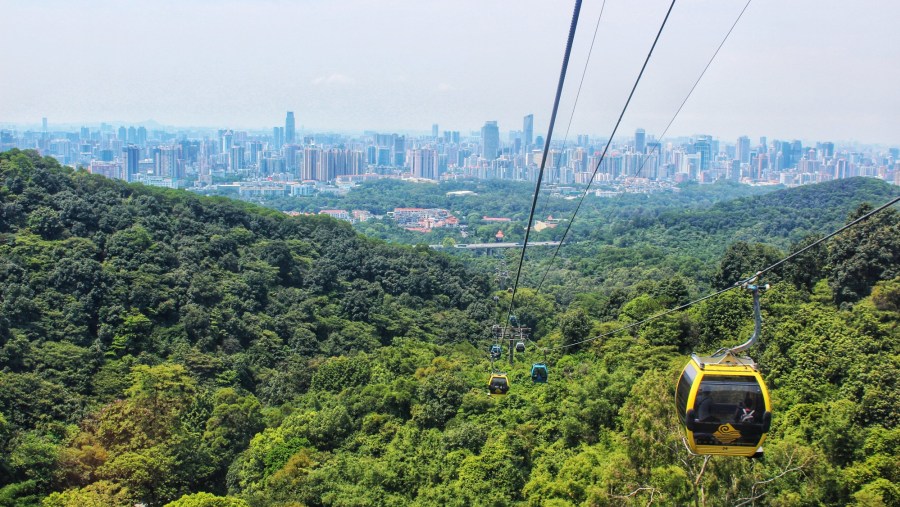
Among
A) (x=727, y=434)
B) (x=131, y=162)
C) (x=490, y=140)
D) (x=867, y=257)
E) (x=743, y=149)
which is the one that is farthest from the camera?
(x=490, y=140)

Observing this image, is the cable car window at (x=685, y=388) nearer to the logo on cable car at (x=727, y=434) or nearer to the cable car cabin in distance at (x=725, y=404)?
the cable car cabin in distance at (x=725, y=404)

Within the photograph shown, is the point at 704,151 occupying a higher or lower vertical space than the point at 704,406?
higher

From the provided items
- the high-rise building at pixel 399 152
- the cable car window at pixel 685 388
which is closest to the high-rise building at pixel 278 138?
the high-rise building at pixel 399 152

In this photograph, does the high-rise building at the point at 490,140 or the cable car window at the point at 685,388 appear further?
the high-rise building at the point at 490,140

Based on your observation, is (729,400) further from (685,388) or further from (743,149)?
(743,149)

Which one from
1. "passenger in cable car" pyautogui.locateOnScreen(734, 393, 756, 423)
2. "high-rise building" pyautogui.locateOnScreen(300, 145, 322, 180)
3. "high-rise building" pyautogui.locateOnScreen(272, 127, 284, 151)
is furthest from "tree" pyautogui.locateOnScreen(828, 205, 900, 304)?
"high-rise building" pyautogui.locateOnScreen(272, 127, 284, 151)

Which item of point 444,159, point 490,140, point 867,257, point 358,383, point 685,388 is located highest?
A: point 490,140

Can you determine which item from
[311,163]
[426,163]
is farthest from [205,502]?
[426,163]

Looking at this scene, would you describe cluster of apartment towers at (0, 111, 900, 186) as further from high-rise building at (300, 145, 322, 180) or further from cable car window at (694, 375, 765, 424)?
cable car window at (694, 375, 765, 424)
